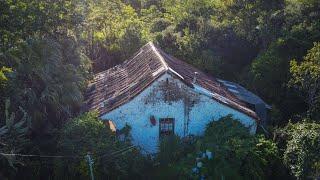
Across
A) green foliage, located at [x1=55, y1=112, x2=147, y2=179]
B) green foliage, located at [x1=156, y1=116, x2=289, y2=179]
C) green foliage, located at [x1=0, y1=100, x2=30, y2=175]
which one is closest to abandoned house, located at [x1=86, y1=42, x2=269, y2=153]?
green foliage, located at [x1=156, y1=116, x2=289, y2=179]

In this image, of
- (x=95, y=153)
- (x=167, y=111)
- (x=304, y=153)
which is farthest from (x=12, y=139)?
(x=304, y=153)

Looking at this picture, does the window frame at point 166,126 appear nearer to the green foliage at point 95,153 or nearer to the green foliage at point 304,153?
the green foliage at point 95,153

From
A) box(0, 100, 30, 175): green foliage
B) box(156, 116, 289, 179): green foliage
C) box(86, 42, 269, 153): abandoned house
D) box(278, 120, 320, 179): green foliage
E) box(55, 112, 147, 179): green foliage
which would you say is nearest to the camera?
box(0, 100, 30, 175): green foliage

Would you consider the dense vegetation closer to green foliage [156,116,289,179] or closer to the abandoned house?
green foliage [156,116,289,179]

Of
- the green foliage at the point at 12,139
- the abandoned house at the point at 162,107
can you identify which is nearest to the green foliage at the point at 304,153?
the abandoned house at the point at 162,107

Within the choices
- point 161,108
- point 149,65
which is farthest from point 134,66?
point 161,108

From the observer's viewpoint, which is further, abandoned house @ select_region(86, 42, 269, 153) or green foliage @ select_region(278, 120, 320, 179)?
abandoned house @ select_region(86, 42, 269, 153)

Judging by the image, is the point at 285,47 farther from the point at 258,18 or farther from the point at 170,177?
the point at 170,177
